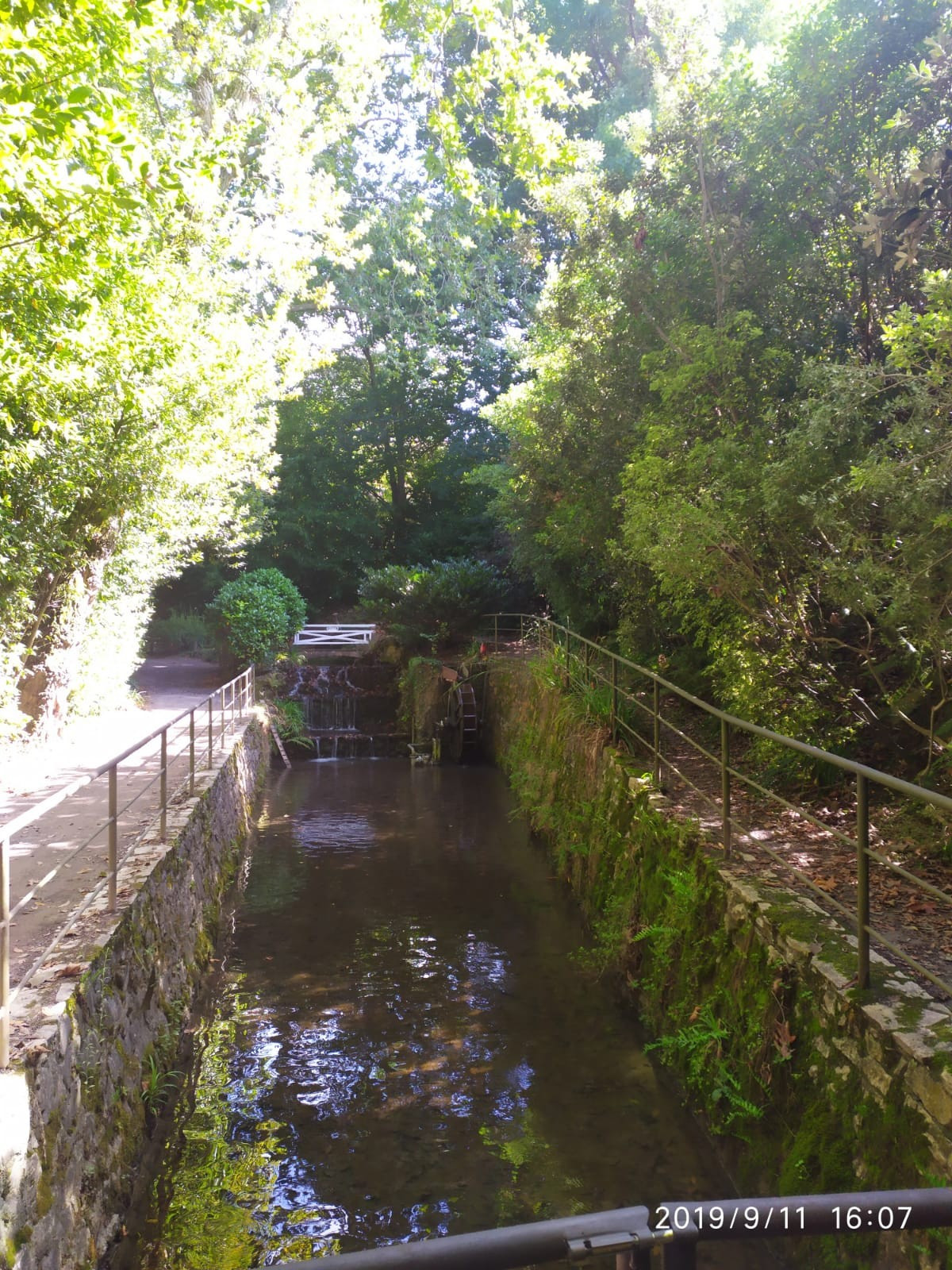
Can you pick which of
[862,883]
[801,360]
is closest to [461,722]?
[801,360]

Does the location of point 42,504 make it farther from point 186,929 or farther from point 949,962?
point 949,962

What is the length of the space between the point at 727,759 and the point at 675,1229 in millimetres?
4627

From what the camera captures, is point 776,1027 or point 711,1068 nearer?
point 776,1027

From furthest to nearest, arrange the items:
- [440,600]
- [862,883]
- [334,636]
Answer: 1. [334,636]
2. [440,600]
3. [862,883]

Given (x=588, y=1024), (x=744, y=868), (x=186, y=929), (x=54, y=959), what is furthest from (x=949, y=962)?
(x=186, y=929)

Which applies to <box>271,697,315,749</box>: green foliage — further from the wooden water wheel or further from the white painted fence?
the wooden water wheel

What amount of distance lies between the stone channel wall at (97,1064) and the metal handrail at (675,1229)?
2.68 metres

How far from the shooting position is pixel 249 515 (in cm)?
2230

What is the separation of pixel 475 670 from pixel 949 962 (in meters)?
15.1

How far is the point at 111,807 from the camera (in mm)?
5215

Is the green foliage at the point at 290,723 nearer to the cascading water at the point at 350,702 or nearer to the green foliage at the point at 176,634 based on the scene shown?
the cascading water at the point at 350,702

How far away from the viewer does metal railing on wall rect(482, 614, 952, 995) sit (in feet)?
11.8

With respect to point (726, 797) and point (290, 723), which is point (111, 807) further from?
point (290, 723)

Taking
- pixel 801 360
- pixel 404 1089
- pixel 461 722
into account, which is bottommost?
pixel 404 1089
